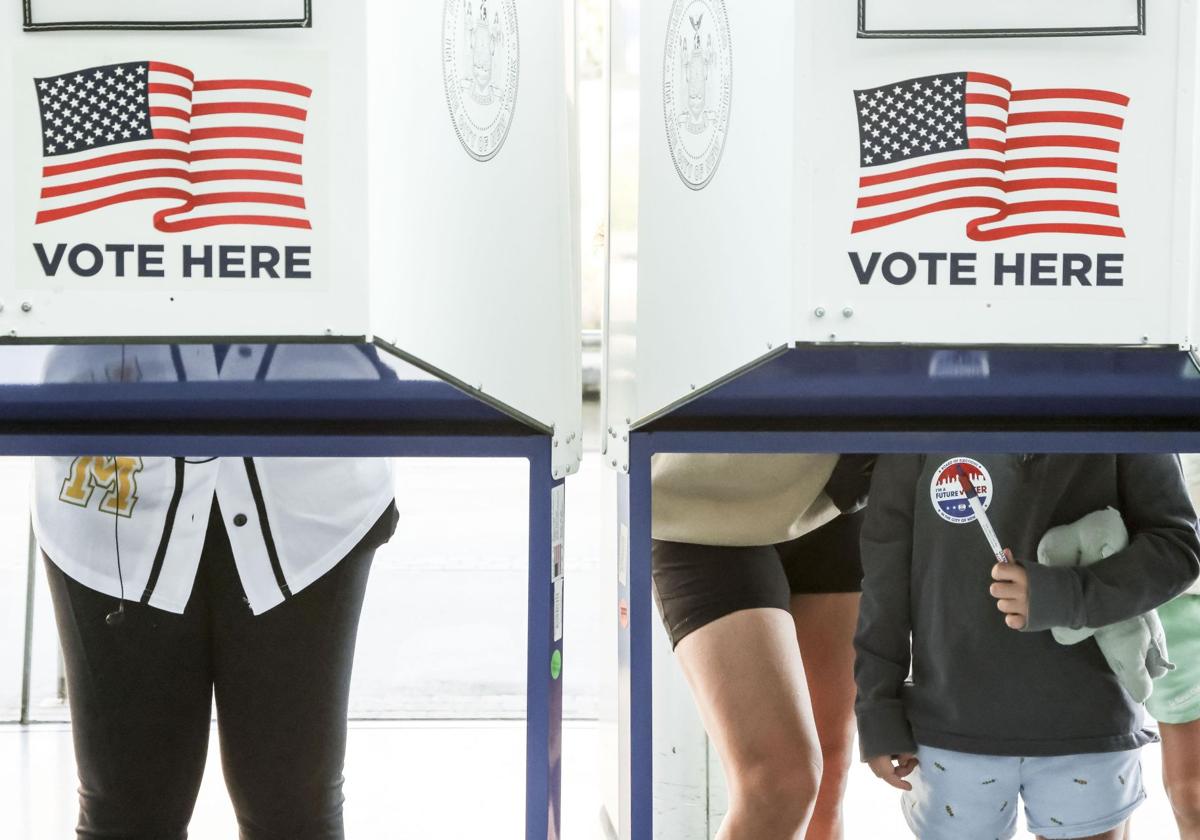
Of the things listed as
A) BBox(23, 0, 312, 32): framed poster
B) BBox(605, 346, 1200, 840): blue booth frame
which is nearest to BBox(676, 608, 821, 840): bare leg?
BBox(605, 346, 1200, 840): blue booth frame

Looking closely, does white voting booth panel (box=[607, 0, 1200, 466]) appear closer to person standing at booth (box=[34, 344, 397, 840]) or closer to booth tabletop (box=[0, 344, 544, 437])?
booth tabletop (box=[0, 344, 544, 437])

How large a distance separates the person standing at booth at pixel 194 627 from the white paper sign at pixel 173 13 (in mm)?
618

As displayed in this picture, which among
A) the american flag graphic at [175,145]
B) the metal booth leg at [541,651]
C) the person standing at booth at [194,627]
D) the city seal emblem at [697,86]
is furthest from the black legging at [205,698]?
the city seal emblem at [697,86]

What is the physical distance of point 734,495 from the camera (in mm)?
1833

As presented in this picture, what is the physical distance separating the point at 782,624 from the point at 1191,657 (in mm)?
663

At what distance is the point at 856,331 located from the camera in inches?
46.4

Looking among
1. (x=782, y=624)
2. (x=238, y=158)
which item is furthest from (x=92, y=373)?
(x=782, y=624)

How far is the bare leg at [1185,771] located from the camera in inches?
78.0

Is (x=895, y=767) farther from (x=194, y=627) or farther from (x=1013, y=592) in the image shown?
(x=194, y=627)

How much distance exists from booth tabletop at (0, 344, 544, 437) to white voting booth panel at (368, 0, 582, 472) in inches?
2.4

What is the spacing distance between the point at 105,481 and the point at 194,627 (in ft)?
0.71

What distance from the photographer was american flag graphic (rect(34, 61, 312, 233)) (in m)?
1.15

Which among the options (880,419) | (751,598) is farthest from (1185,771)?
(880,419)

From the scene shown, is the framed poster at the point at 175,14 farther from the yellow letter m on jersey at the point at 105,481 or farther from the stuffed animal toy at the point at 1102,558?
the stuffed animal toy at the point at 1102,558
